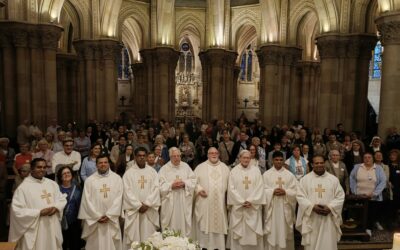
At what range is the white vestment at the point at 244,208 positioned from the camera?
6.66 m

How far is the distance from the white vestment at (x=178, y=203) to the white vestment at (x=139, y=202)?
293 mm

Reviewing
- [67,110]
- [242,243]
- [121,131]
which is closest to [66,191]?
[242,243]

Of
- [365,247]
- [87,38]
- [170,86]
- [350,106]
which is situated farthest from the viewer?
[170,86]

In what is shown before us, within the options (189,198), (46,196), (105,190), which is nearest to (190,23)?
(189,198)

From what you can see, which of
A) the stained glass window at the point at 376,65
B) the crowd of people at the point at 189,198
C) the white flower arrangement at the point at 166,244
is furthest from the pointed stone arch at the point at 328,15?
the stained glass window at the point at 376,65

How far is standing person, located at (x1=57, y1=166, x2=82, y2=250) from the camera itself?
5945 millimetres

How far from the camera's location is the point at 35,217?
538cm

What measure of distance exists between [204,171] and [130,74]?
3077cm

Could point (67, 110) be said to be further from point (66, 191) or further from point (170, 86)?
point (66, 191)

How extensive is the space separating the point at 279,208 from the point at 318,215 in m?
0.74

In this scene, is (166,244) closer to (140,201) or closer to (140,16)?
(140,201)

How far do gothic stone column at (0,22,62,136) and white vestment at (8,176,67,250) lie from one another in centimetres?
1037

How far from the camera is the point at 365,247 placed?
24.2 feet

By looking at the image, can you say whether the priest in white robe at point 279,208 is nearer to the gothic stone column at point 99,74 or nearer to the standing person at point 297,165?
the standing person at point 297,165
